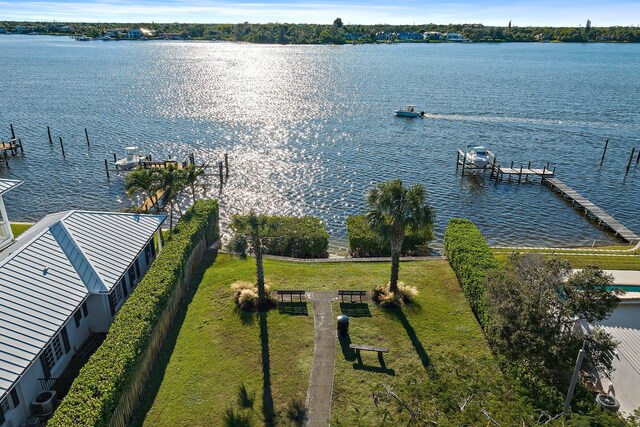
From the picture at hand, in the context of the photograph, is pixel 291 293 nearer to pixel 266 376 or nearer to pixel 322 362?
pixel 322 362

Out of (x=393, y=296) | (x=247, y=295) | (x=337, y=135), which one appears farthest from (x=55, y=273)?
(x=337, y=135)

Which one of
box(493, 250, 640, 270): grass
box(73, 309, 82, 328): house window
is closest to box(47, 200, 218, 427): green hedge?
box(73, 309, 82, 328): house window

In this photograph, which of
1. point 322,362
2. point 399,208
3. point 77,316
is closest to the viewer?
point 322,362

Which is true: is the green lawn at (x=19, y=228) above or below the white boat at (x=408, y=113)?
below

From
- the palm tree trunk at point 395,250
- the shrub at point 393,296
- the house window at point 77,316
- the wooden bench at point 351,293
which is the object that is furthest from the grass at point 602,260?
the house window at point 77,316

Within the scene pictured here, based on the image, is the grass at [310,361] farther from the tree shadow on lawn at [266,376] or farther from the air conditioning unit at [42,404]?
the air conditioning unit at [42,404]

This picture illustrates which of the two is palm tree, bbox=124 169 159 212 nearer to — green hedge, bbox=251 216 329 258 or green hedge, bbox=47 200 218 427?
green hedge, bbox=47 200 218 427
